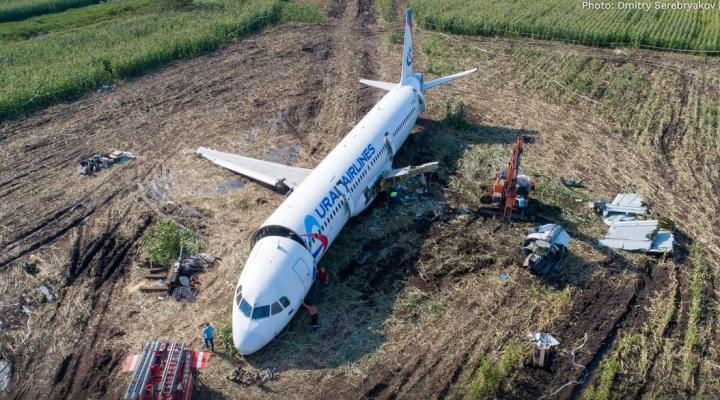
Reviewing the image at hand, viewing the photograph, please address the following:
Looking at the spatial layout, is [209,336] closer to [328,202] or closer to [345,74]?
[328,202]

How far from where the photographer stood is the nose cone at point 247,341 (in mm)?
23547

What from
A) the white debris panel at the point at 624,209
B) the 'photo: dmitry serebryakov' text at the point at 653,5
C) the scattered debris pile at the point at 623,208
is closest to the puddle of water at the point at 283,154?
the scattered debris pile at the point at 623,208

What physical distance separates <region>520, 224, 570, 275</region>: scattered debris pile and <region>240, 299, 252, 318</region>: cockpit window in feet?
49.3

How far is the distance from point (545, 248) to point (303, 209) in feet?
42.9

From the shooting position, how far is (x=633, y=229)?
3197 cm

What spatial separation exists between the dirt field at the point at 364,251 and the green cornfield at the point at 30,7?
44.4 metres

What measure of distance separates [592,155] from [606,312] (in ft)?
59.0

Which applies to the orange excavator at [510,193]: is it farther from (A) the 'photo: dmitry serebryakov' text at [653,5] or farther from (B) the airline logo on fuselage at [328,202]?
(A) the 'photo: dmitry serebryakov' text at [653,5]

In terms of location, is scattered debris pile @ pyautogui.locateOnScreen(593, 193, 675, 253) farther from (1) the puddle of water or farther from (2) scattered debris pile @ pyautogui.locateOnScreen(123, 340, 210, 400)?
(2) scattered debris pile @ pyautogui.locateOnScreen(123, 340, 210, 400)

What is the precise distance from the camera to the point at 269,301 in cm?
2386

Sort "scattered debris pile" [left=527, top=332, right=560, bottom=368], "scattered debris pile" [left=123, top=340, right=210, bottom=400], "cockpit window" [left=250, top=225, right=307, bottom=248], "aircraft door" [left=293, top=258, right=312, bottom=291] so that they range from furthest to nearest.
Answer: "cockpit window" [left=250, top=225, right=307, bottom=248] → "aircraft door" [left=293, top=258, right=312, bottom=291] → "scattered debris pile" [left=527, top=332, right=560, bottom=368] → "scattered debris pile" [left=123, top=340, right=210, bottom=400]

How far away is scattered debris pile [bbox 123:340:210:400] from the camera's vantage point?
21031mm

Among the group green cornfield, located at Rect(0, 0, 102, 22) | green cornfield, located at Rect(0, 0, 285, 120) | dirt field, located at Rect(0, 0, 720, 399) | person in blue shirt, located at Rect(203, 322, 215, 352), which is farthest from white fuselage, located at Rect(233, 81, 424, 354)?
green cornfield, located at Rect(0, 0, 102, 22)

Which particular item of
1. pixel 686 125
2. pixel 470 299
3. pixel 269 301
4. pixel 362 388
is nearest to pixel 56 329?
pixel 269 301
